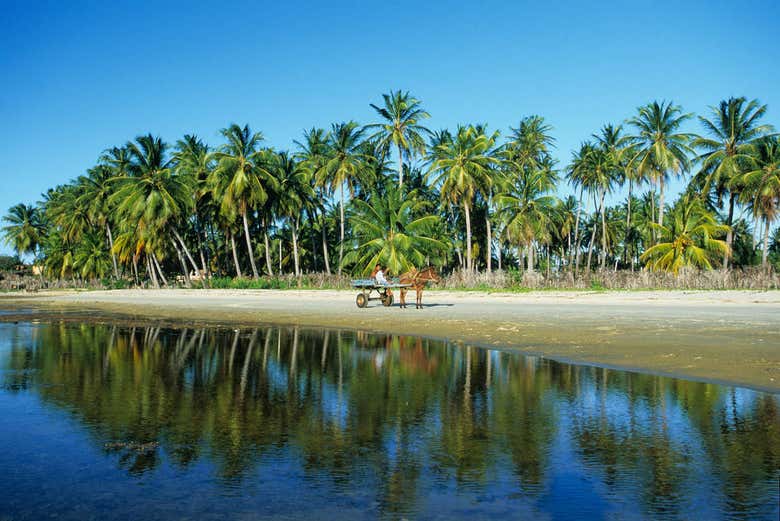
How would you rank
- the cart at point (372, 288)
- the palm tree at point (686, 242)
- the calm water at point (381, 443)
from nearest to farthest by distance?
the calm water at point (381, 443)
the cart at point (372, 288)
the palm tree at point (686, 242)

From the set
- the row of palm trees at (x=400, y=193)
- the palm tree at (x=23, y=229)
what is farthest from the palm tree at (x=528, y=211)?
the palm tree at (x=23, y=229)

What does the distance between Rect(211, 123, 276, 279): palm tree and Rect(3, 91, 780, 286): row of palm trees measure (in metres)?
0.10

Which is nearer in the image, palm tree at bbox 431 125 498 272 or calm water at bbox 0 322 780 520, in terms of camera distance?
calm water at bbox 0 322 780 520

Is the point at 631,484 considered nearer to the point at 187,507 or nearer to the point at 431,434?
the point at 431,434

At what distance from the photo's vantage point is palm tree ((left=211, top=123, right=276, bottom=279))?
44.9 m

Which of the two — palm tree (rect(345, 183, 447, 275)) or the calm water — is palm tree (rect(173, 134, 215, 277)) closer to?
palm tree (rect(345, 183, 447, 275))

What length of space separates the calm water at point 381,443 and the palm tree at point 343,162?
38.8 meters

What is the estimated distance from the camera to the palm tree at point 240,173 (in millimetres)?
44938

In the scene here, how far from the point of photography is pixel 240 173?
4481 centimetres

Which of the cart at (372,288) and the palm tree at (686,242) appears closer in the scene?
the cart at (372,288)

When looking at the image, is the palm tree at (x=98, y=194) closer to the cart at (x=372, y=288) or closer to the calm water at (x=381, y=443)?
the cart at (x=372, y=288)

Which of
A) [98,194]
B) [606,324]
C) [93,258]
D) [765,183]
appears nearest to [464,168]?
[765,183]

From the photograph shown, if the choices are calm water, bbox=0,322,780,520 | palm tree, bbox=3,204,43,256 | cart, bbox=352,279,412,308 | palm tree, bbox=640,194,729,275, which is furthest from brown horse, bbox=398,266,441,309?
palm tree, bbox=3,204,43,256

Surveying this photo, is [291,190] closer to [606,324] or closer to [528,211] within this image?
[528,211]
